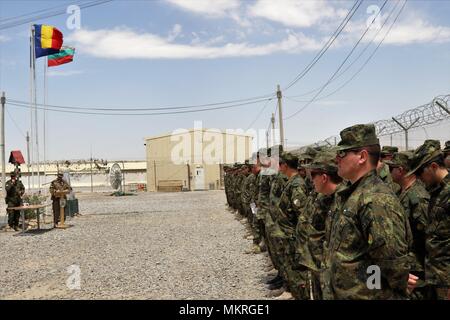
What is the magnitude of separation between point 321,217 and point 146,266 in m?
4.98

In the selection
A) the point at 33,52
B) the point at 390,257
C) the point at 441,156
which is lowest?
the point at 390,257

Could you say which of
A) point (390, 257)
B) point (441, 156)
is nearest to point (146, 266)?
point (441, 156)

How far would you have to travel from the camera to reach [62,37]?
70.1ft

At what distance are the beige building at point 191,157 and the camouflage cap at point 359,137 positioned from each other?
131 feet

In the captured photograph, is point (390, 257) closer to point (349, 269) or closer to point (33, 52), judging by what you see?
point (349, 269)

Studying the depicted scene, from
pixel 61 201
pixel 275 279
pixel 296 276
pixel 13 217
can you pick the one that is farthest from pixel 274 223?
pixel 13 217

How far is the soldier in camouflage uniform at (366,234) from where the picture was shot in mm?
2803

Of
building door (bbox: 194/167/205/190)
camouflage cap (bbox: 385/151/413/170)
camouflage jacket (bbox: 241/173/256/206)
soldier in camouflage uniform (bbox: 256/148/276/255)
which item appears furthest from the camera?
building door (bbox: 194/167/205/190)

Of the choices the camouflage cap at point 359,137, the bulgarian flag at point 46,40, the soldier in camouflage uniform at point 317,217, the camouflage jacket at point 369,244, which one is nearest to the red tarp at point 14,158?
the bulgarian flag at point 46,40

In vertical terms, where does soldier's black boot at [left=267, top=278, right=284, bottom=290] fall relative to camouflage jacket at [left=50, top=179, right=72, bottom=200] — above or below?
below

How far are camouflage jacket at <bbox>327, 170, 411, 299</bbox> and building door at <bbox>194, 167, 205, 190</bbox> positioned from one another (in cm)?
4027

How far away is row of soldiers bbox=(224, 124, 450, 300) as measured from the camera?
2.85 metres

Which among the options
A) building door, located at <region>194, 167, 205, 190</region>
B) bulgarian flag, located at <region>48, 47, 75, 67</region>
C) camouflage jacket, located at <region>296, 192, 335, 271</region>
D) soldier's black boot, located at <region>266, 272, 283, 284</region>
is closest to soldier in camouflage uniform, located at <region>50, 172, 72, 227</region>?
bulgarian flag, located at <region>48, 47, 75, 67</region>

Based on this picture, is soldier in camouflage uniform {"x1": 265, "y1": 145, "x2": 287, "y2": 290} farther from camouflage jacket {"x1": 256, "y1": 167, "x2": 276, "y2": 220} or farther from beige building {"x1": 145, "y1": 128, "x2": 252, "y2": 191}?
beige building {"x1": 145, "y1": 128, "x2": 252, "y2": 191}
